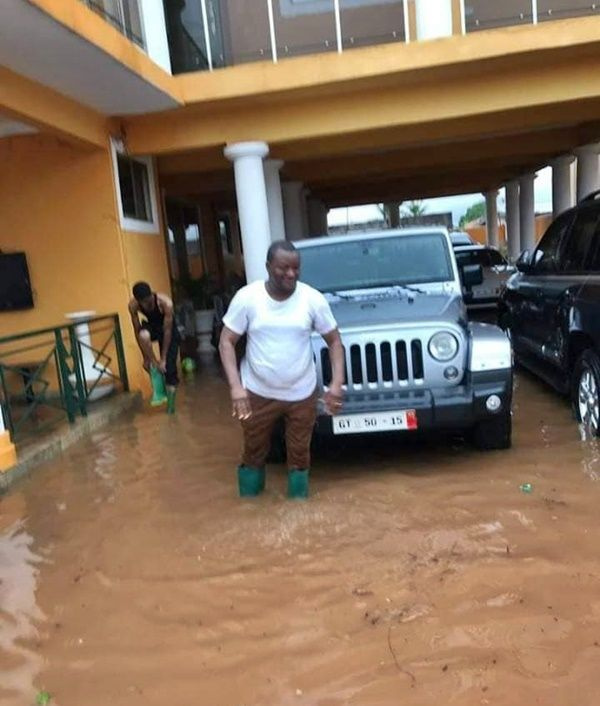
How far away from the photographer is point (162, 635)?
10.3ft

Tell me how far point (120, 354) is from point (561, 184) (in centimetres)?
1163

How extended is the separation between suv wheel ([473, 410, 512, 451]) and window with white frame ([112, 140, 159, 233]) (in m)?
5.35

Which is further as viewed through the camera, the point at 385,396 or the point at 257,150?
the point at 257,150

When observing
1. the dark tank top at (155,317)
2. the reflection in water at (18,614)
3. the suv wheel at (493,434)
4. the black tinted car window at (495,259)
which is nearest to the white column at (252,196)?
the dark tank top at (155,317)

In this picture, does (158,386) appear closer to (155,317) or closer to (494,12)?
(155,317)

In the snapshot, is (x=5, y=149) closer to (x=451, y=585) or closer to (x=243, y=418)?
(x=243, y=418)

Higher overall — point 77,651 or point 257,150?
point 257,150

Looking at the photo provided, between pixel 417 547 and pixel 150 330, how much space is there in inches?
180

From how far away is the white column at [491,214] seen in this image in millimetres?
25828

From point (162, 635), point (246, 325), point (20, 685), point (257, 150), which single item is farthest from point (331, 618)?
point (257, 150)

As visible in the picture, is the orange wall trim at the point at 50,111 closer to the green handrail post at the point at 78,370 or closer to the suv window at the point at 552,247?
the green handrail post at the point at 78,370

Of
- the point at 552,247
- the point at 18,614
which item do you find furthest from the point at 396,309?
the point at 18,614

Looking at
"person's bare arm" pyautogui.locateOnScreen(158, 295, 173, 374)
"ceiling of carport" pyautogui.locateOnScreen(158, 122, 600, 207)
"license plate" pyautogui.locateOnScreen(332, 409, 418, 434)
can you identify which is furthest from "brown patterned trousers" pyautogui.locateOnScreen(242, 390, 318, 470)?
"ceiling of carport" pyautogui.locateOnScreen(158, 122, 600, 207)

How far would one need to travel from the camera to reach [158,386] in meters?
7.74
